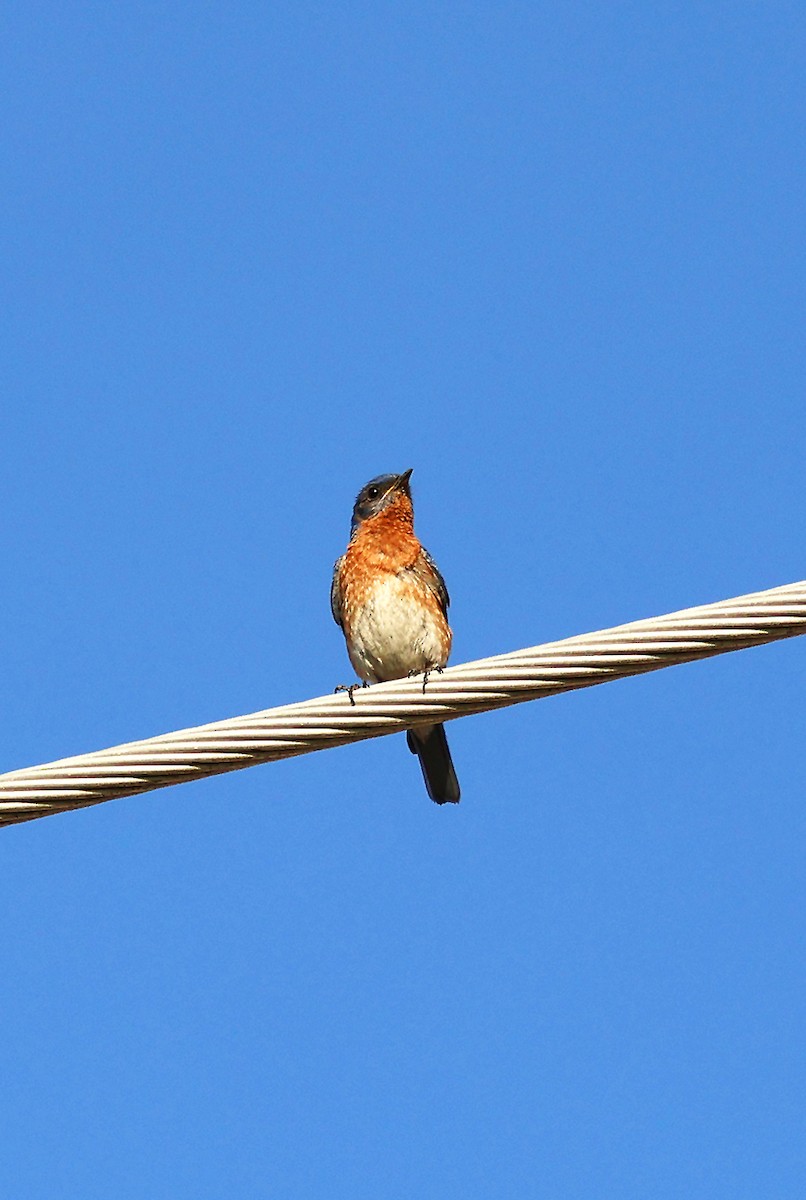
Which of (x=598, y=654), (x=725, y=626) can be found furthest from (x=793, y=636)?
(x=598, y=654)

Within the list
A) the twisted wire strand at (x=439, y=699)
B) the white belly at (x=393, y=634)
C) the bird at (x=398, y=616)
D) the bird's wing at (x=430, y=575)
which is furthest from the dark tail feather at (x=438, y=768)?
the twisted wire strand at (x=439, y=699)

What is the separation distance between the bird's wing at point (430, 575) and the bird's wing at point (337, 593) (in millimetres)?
544

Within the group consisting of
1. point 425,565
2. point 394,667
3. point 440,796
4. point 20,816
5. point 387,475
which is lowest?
point 20,816

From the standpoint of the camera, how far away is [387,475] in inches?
448

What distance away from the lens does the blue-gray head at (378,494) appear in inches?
440

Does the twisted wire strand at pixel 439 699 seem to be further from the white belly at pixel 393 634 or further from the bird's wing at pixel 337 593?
the bird's wing at pixel 337 593

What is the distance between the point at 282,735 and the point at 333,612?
19.4 feet

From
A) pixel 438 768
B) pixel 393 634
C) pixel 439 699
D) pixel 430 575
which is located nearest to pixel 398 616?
pixel 393 634

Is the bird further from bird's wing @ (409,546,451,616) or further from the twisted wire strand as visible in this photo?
the twisted wire strand

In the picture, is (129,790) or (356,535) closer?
(129,790)

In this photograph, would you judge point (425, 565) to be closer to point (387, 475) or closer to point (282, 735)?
point (387, 475)

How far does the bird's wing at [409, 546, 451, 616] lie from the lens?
10656 millimetres

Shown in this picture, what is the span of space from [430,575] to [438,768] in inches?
49.8

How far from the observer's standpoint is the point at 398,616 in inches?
406
